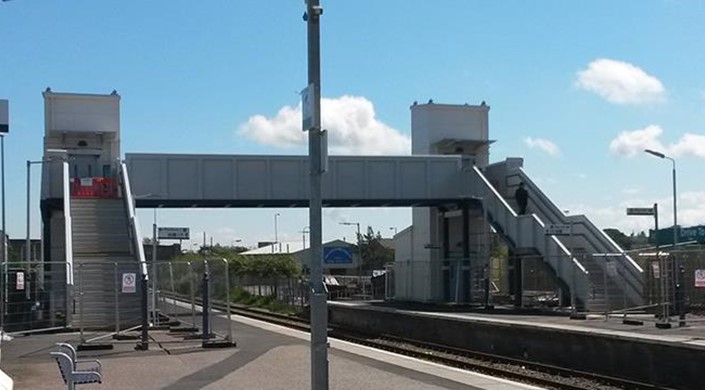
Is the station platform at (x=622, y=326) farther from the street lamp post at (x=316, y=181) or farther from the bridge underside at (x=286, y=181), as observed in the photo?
the bridge underside at (x=286, y=181)

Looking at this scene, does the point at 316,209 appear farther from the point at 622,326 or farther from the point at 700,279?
the point at 700,279

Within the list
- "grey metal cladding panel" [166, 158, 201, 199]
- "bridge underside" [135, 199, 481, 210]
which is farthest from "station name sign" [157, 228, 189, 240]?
"grey metal cladding panel" [166, 158, 201, 199]

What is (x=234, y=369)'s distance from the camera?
17.4 m

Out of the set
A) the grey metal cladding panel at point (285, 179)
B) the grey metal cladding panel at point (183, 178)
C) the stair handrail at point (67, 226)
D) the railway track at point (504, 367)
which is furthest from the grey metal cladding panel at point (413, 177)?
the stair handrail at point (67, 226)

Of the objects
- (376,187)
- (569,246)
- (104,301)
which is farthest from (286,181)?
(104,301)

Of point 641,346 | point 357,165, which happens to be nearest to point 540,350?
point 641,346

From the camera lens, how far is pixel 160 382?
1560 centimetres

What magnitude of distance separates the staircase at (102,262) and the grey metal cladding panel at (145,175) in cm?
415

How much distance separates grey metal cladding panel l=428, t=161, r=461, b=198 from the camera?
4675cm

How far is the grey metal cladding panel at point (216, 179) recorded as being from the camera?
43500 millimetres

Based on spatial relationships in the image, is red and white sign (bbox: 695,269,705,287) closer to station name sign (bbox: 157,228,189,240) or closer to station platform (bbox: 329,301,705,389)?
station platform (bbox: 329,301,705,389)

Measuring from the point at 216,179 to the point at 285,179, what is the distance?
312cm

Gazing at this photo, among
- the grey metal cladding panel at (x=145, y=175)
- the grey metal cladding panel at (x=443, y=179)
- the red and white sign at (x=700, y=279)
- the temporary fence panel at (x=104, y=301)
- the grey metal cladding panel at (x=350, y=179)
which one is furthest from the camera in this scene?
the grey metal cladding panel at (x=443, y=179)

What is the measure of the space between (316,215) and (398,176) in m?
35.8
